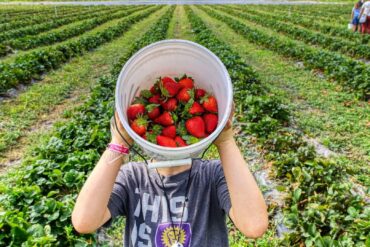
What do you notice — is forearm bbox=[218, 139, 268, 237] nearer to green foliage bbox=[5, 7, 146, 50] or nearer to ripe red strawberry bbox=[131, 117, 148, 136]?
ripe red strawberry bbox=[131, 117, 148, 136]

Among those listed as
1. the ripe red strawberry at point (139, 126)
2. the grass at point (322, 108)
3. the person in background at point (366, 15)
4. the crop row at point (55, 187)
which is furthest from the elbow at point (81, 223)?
the person in background at point (366, 15)

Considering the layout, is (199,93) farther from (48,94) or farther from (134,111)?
(48,94)

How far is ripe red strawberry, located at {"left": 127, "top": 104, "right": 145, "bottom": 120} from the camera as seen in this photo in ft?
5.53

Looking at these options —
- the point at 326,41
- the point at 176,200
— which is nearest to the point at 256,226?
the point at 176,200

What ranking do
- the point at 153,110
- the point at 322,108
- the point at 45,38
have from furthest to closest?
the point at 45,38 < the point at 322,108 < the point at 153,110

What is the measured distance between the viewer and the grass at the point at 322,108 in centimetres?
621

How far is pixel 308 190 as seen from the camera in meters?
4.39

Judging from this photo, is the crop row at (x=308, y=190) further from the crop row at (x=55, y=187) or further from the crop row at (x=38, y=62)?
the crop row at (x=38, y=62)

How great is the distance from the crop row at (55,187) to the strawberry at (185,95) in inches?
76.0

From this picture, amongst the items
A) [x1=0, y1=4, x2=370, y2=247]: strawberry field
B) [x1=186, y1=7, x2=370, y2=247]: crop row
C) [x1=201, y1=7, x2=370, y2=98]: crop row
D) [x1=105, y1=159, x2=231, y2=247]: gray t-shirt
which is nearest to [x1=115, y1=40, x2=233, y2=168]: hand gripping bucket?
[x1=105, y1=159, x2=231, y2=247]: gray t-shirt

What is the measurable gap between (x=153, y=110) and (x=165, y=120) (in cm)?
6

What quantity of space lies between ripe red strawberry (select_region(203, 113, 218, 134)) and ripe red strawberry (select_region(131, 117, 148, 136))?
25 cm

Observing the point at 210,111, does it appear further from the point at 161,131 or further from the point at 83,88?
the point at 83,88

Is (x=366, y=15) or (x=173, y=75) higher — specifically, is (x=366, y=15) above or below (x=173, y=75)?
below
